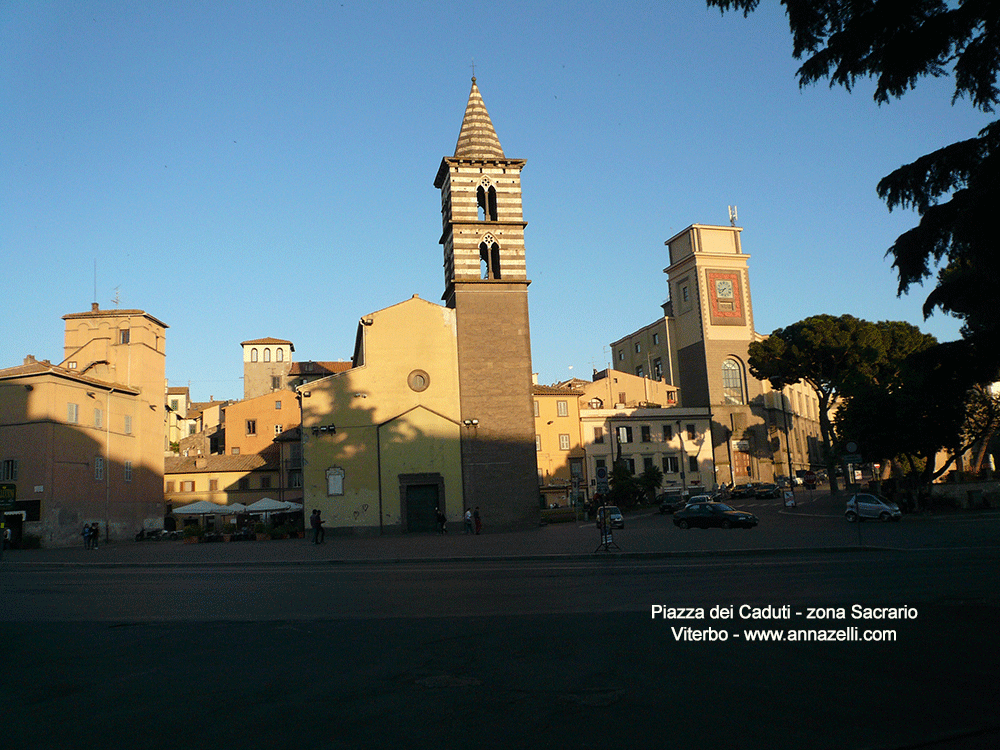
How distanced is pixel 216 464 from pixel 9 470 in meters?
24.0

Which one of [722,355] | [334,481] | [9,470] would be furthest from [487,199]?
[722,355]

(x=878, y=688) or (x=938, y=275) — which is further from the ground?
(x=938, y=275)

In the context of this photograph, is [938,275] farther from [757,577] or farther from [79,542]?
[79,542]

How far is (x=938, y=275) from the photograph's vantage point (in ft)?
21.2

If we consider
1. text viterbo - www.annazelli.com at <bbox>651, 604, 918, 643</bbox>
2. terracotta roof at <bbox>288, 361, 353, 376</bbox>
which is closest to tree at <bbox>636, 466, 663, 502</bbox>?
terracotta roof at <bbox>288, 361, 353, 376</bbox>

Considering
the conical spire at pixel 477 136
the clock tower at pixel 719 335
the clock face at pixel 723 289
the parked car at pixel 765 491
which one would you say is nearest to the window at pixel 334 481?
the conical spire at pixel 477 136

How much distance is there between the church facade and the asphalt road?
25.5m

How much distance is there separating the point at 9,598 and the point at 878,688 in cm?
1515

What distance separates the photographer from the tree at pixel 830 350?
5541 centimetres

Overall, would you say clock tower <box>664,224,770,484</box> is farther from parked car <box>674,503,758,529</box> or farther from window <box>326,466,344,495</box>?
window <box>326,466,344,495</box>

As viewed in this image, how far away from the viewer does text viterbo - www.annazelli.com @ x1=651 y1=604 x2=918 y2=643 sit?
8.22 meters

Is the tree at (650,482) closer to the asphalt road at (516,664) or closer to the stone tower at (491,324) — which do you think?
the stone tower at (491,324)

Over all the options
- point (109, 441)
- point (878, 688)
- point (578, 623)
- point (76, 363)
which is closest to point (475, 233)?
point (109, 441)

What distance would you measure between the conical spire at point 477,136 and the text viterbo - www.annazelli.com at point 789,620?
37560 millimetres
